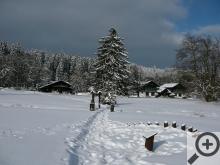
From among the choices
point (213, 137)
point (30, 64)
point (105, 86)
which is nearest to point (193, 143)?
point (213, 137)

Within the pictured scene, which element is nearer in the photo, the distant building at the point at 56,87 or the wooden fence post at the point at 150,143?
the wooden fence post at the point at 150,143

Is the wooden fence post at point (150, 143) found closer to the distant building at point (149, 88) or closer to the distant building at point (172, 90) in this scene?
the distant building at point (172, 90)

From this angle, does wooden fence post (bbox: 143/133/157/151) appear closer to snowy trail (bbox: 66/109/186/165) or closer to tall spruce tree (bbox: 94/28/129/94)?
snowy trail (bbox: 66/109/186/165)

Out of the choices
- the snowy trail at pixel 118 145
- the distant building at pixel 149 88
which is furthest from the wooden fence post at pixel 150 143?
the distant building at pixel 149 88

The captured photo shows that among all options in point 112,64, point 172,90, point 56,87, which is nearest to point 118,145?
point 112,64

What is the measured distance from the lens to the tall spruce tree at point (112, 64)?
Answer: 50.0m

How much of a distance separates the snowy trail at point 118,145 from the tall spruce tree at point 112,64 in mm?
29878

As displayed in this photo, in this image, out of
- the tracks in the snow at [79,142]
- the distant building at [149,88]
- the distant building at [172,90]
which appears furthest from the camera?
the distant building at [149,88]

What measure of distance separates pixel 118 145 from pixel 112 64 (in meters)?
36.2

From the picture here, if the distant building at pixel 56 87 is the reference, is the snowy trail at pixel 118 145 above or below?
below

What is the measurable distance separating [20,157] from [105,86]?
3777 cm

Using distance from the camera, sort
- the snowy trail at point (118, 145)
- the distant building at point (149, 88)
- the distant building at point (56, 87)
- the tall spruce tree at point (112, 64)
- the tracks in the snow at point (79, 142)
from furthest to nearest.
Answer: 1. the distant building at point (149, 88)
2. the distant building at point (56, 87)
3. the tall spruce tree at point (112, 64)
4. the snowy trail at point (118, 145)
5. the tracks in the snow at point (79, 142)

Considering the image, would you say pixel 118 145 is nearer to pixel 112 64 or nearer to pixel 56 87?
pixel 112 64

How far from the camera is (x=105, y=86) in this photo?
48156 millimetres
